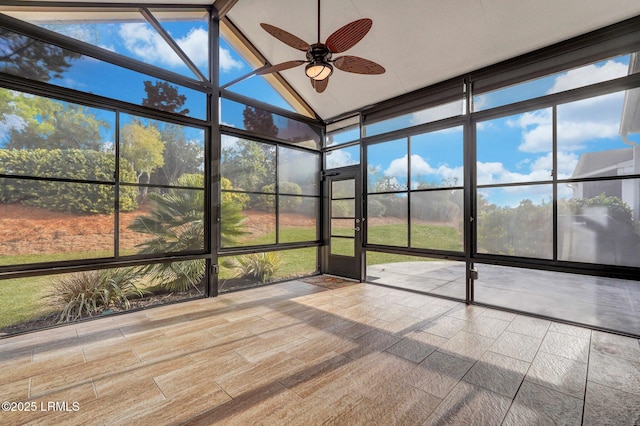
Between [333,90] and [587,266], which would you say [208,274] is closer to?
[333,90]

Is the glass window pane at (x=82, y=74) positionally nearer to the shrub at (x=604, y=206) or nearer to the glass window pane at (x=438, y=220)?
the glass window pane at (x=438, y=220)

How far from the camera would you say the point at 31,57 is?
3070 millimetres

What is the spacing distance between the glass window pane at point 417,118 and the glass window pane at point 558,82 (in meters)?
0.29

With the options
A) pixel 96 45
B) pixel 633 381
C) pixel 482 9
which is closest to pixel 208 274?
pixel 96 45

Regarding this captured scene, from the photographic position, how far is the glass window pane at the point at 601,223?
2.99m

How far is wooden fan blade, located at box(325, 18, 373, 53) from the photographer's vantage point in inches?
92.4

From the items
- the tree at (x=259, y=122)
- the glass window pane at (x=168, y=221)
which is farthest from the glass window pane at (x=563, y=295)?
the glass window pane at (x=168, y=221)

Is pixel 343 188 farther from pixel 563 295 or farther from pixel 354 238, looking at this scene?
pixel 563 295

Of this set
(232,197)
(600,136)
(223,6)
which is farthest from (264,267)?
(600,136)

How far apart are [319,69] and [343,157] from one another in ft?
10.2

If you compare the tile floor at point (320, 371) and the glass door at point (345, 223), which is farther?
the glass door at point (345, 223)

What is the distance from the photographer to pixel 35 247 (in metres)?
3.11

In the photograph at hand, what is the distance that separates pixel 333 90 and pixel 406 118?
4.73ft

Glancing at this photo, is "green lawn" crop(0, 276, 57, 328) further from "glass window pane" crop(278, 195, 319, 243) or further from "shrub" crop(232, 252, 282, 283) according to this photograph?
"glass window pane" crop(278, 195, 319, 243)
